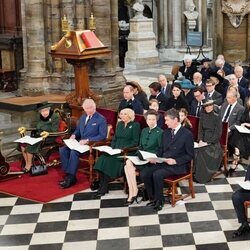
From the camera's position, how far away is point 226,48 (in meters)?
22.2

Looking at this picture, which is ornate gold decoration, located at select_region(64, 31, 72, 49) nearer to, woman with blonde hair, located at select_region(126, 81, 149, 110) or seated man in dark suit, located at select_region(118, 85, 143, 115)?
woman with blonde hair, located at select_region(126, 81, 149, 110)

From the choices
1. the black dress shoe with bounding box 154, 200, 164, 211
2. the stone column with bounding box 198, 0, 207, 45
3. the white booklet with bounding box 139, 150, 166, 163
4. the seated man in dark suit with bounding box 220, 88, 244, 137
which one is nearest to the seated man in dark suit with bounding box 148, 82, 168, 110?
the seated man in dark suit with bounding box 220, 88, 244, 137

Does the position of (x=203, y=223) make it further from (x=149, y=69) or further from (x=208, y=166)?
(x=149, y=69)

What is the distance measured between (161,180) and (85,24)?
6008mm

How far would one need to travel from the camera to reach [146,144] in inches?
360

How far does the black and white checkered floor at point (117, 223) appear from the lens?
769 centimetres

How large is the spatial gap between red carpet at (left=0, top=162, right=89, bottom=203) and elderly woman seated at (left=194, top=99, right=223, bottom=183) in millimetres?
1700

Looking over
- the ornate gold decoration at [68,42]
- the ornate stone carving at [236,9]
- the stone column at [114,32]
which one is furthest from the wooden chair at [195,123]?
the ornate stone carving at [236,9]

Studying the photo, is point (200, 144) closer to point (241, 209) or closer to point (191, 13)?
point (241, 209)

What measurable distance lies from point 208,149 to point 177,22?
1608 centimetres

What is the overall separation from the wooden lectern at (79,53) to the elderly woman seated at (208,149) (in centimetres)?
277

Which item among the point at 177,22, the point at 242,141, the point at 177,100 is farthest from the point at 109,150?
the point at 177,22

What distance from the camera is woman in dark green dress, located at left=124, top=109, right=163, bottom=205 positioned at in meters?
8.99

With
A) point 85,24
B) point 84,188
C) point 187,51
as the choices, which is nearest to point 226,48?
point 187,51
